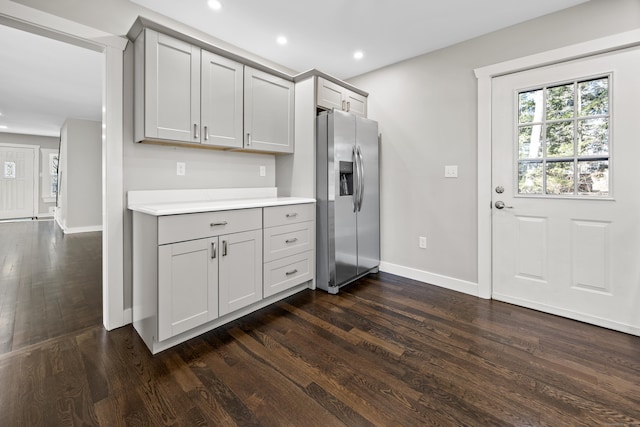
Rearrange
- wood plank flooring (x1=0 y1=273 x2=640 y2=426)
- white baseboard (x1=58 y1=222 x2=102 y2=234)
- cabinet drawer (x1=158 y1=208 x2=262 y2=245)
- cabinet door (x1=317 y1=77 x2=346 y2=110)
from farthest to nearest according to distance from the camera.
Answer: white baseboard (x1=58 y1=222 x2=102 y2=234)
cabinet door (x1=317 y1=77 x2=346 y2=110)
cabinet drawer (x1=158 y1=208 x2=262 y2=245)
wood plank flooring (x1=0 y1=273 x2=640 y2=426)

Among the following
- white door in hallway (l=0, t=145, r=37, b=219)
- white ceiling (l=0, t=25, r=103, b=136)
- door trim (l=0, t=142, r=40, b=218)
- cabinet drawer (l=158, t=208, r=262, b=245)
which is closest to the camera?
cabinet drawer (l=158, t=208, r=262, b=245)

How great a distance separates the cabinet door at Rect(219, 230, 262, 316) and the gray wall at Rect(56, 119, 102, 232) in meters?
6.06

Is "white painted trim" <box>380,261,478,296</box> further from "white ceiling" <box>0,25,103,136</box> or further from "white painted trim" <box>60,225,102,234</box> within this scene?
"white painted trim" <box>60,225,102,234</box>

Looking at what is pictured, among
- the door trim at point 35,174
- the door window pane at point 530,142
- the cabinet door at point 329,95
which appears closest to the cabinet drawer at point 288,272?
the cabinet door at point 329,95

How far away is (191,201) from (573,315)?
10.7 ft

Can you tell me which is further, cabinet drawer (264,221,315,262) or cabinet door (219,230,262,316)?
cabinet drawer (264,221,315,262)

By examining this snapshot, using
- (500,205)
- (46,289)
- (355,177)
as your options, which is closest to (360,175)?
(355,177)

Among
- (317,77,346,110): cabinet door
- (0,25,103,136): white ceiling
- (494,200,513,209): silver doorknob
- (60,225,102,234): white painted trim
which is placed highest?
(0,25,103,136): white ceiling

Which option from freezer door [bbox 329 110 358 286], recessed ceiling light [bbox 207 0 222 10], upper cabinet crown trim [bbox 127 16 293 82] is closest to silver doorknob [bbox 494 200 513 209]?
freezer door [bbox 329 110 358 286]

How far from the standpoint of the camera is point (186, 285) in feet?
6.15

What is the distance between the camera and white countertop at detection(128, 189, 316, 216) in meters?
1.88

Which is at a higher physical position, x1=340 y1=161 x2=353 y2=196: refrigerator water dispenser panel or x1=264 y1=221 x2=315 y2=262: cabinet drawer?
x1=340 y1=161 x2=353 y2=196: refrigerator water dispenser panel

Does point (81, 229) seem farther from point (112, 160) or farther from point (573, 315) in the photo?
point (573, 315)

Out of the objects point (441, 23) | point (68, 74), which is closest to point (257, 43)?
point (441, 23)
